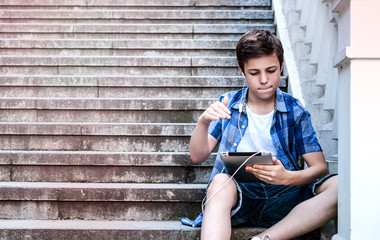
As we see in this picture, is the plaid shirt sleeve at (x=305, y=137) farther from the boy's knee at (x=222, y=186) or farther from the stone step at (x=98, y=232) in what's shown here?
the stone step at (x=98, y=232)

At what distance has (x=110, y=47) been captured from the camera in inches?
203

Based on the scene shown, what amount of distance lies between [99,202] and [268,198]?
1086 mm

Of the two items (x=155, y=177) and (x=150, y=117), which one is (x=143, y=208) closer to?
(x=155, y=177)

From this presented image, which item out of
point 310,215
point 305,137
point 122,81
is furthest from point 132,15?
point 310,215

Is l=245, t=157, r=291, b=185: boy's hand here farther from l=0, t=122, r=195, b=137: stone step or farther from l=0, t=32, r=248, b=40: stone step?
l=0, t=32, r=248, b=40: stone step

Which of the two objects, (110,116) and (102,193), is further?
(110,116)

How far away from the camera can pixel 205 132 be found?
2.45 metres

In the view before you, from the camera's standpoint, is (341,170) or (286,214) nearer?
(341,170)

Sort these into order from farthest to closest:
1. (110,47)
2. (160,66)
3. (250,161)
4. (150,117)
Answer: (110,47), (160,66), (150,117), (250,161)

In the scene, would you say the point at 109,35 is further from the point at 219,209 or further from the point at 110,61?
the point at 219,209
